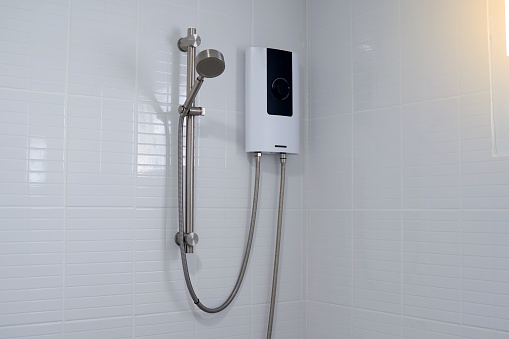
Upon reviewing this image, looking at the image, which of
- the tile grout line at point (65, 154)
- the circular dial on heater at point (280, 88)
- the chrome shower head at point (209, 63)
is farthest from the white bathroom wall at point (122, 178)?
the chrome shower head at point (209, 63)

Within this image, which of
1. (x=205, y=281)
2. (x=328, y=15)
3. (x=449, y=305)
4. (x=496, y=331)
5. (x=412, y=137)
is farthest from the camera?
(x=328, y=15)

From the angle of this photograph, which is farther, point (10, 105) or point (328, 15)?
→ point (328, 15)

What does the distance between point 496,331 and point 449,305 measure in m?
0.15

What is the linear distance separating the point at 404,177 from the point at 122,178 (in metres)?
0.89

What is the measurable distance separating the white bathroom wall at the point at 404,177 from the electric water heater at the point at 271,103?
0.51 feet

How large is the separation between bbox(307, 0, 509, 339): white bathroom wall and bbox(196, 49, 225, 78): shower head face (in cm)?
59

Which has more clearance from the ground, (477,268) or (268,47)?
(268,47)

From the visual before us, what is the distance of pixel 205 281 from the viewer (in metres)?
1.94

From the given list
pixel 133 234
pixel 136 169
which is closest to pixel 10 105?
pixel 136 169

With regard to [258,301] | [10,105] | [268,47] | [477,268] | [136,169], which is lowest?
[258,301]

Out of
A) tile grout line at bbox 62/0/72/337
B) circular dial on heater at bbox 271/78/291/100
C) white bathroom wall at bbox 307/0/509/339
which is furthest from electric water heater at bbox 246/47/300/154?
tile grout line at bbox 62/0/72/337

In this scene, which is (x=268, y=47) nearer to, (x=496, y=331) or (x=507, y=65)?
(x=507, y=65)

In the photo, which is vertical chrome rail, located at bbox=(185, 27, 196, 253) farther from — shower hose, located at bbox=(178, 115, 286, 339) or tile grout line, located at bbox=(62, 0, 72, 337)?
tile grout line, located at bbox=(62, 0, 72, 337)

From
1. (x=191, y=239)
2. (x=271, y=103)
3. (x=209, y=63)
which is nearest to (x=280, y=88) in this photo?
(x=271, y=103)
